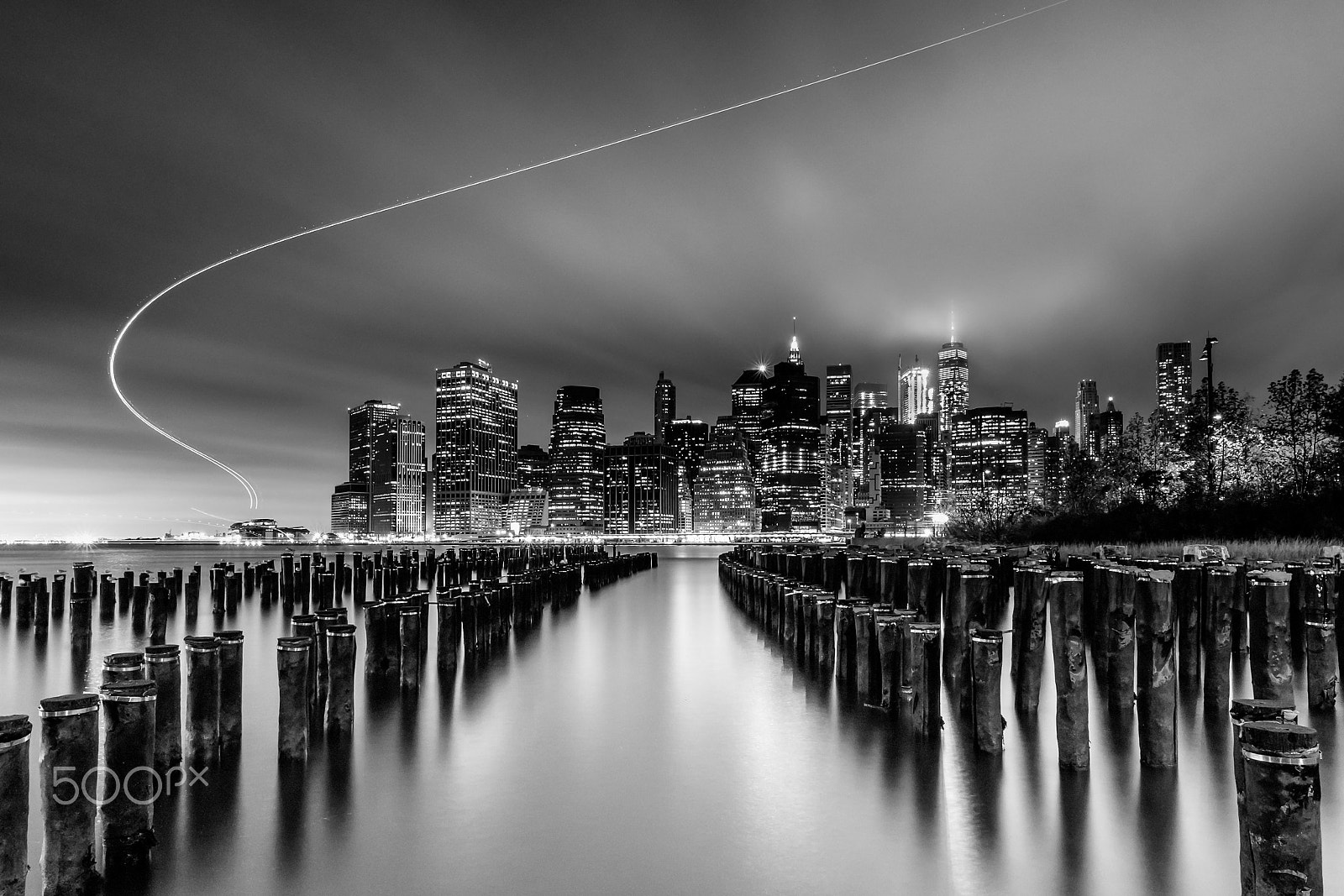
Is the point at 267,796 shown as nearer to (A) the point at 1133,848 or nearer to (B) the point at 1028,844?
(B) the point at 1028,844

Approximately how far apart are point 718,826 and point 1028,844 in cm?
244

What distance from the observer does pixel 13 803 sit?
4.70 metres

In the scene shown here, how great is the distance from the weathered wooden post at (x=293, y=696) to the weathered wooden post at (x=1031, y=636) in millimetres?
7886

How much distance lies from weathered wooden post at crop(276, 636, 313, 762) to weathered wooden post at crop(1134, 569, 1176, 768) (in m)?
8.10

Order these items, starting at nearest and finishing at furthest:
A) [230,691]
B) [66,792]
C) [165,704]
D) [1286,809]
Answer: [1286,809]
[66,792]
[165,704]
[230,691]

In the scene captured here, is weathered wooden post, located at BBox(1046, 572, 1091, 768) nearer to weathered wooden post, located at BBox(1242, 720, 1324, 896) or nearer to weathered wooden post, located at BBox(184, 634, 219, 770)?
weathered wooden post, located at BBox(1242, 720, 1324, 896)

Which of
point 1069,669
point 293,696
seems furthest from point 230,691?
point 1069,669

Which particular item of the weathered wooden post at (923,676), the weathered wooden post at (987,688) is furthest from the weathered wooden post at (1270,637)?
the weathered wooden post at (923,676)

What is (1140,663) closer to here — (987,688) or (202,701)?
(987,688)

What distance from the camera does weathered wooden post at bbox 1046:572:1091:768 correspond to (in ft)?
24.6

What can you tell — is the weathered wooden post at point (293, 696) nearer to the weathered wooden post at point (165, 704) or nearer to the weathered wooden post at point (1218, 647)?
the weathered wooden post at point (165, 704)

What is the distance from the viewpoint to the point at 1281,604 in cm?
886

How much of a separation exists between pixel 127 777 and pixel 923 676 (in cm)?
753

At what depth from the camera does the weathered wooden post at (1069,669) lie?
750 cm
